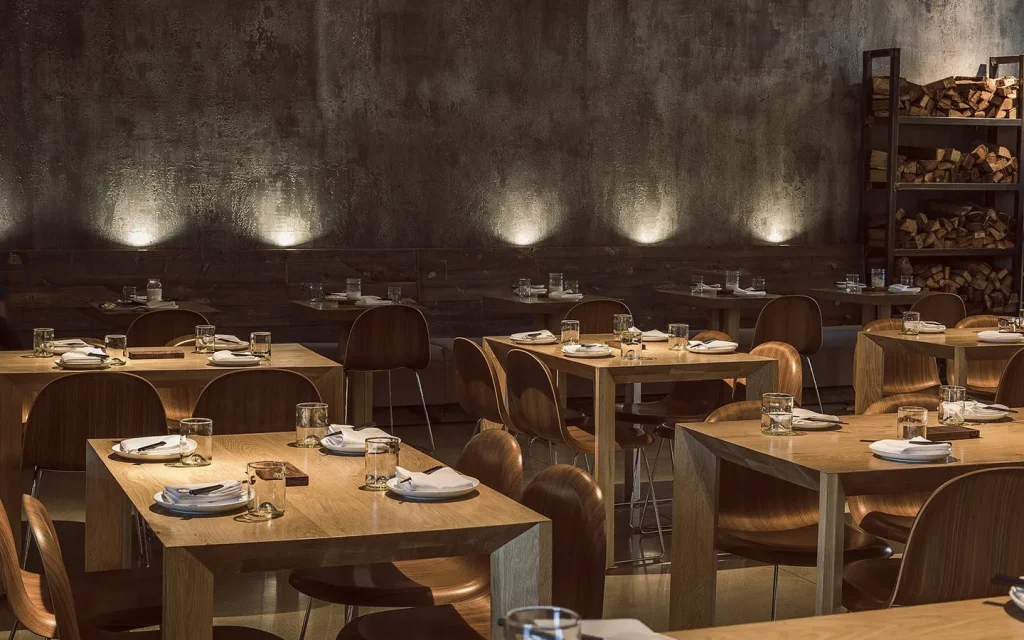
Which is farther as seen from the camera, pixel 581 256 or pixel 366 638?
pixel 581 256

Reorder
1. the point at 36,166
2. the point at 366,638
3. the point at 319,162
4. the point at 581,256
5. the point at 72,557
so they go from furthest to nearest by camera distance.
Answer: the point at 581,256, the point at 319,162, the point at 36,166, the point at 72,557, the point at 366,638

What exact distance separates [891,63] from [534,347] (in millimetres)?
5477

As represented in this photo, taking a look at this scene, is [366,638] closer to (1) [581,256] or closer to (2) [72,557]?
(2) [72,557]

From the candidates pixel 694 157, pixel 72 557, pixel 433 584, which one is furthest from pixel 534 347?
pixel 694 157

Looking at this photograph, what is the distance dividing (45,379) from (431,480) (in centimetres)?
231

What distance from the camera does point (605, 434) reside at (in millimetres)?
4746

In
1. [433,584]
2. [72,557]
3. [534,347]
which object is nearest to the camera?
[433,584]

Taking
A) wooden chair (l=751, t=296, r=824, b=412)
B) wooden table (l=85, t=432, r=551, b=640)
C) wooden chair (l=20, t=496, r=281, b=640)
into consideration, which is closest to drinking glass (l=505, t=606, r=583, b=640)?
wooden table (l=85, t=432, r=551, b=640)

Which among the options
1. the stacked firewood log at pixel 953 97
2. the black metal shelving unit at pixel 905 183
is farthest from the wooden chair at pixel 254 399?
the stacked firewood log at pixel 953 97

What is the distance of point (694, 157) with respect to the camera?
963cm

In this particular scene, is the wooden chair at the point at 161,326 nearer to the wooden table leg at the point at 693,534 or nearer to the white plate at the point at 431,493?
the wooden table leg at the point at 693,534

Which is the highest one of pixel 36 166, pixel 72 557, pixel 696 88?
pixel 696 88

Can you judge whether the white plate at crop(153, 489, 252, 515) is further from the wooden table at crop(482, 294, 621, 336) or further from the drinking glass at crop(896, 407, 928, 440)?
the wooden table at crop(482, 294, 621, 336)

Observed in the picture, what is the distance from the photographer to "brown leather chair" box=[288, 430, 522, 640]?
2.87 m
